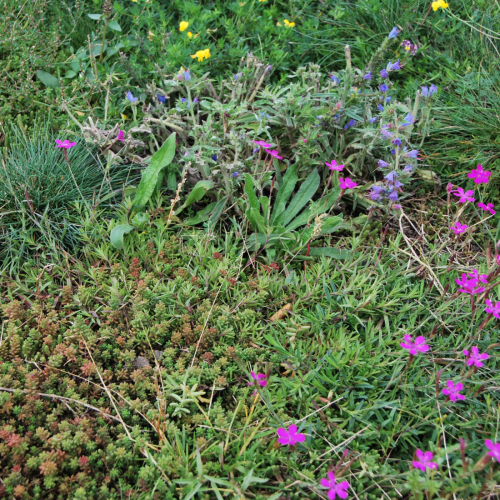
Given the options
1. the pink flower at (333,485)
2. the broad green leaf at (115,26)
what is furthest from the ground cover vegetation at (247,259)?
the broad green leaf at (115,26)

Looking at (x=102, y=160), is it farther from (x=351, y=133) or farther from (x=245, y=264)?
(x=351, y=133)

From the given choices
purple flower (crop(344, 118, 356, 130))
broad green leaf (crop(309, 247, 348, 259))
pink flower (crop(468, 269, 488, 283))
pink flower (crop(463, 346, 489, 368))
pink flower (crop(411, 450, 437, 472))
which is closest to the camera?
pink flower (crop(411, 450, 437, 472))

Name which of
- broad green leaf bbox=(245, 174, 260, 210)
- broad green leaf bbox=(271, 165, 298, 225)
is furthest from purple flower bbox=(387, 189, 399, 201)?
broad green leaf bbox=(245, 174, 260, 210)

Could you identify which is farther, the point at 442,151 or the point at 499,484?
the point at 442,151

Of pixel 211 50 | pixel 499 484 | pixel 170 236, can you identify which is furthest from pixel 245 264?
pixel 211 50

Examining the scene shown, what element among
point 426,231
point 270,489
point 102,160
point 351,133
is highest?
point 351,133

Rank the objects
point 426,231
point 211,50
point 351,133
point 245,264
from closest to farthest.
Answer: point 245,264, point 426,231, point 351,133, point 211,50

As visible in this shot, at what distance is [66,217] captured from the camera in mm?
2607

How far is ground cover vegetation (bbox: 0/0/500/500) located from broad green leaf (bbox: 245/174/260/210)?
12 mm

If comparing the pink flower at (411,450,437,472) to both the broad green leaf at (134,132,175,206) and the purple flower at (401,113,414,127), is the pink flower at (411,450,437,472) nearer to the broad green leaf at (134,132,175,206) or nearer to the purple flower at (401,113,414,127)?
the purple flower at (401,113,414,127)

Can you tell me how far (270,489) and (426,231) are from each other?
173 cm

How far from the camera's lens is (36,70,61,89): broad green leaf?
3273 millimetres

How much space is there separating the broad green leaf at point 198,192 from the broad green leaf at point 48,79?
1399mm

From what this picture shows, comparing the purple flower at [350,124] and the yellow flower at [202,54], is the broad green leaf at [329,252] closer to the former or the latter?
the purple flower at [350,124]
